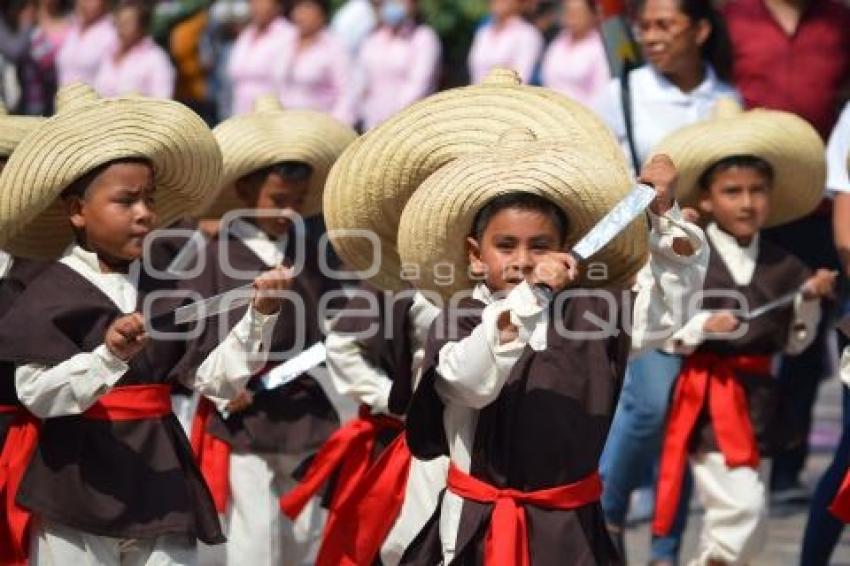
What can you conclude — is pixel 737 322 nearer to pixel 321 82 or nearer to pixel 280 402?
pixel 280 402

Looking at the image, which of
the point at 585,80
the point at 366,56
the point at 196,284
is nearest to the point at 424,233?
the point at 196,284

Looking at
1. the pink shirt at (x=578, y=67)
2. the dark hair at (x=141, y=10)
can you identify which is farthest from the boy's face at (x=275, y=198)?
the dark hair at (x=141, y=10)

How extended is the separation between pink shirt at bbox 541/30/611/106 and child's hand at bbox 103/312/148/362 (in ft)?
27.5

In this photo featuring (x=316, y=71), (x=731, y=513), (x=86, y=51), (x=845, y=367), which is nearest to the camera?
(x=845, y=367)

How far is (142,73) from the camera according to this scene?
15531 mm

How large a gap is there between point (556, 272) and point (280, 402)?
2.37m

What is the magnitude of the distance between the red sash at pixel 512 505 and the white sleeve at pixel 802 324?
213 centimetres

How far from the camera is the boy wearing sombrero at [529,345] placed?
18.5 feet

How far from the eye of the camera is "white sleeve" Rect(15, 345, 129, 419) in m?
5.81

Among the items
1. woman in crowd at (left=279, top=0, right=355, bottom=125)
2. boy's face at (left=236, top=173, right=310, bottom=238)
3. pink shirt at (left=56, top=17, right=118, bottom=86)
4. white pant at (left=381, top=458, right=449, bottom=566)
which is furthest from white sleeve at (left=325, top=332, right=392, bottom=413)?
pink shirt at (left=56, top=17, right=118, bottom=86)

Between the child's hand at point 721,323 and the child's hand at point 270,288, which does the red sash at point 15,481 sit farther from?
the child's hand at point 721,323

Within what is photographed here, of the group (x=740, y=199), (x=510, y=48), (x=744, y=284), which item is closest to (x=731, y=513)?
(x=744, y=284)

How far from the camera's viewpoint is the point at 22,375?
19.7 ft

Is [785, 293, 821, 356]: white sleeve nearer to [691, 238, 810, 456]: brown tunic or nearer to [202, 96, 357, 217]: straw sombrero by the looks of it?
[691, 238, 810, 456]: brown tunic
